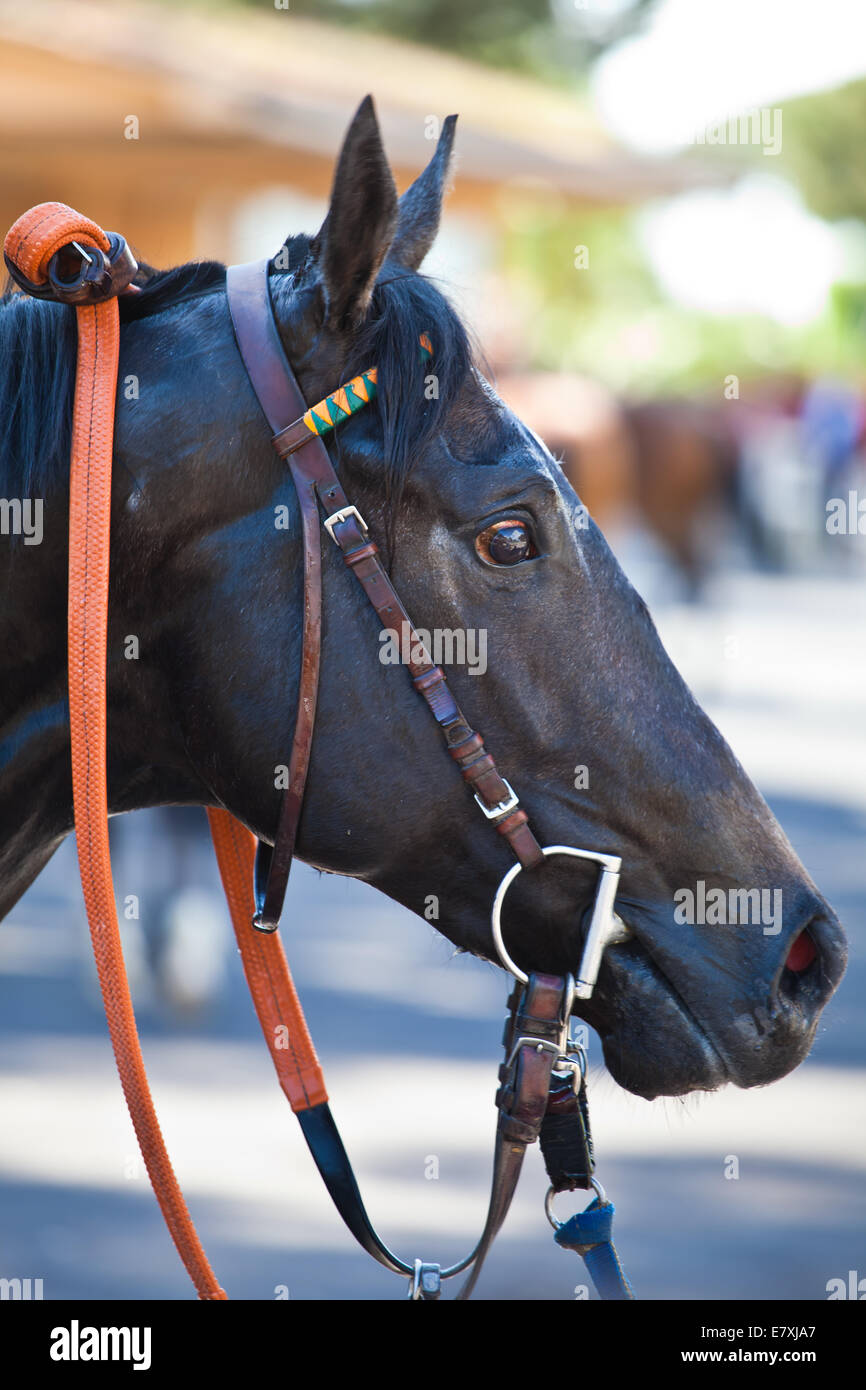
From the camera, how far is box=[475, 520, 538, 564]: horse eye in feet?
5.51

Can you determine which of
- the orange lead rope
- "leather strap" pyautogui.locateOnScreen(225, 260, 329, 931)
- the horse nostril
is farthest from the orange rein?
the horse nostril

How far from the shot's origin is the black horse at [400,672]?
1680 millimetres

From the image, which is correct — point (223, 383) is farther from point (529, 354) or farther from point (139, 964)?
point (529, 354)

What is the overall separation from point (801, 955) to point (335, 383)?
86 centimetres

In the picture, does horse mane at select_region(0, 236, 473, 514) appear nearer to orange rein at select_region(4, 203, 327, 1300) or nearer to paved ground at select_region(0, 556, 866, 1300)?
orange rein at select_region(4, 203, 327, 1300)

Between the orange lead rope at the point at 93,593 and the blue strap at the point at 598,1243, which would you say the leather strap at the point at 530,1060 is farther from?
the orange lead rope at the point at 93,593

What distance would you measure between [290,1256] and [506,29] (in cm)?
2570

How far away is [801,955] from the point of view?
1.75 m

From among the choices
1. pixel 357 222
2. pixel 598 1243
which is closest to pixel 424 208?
pixel 357 222

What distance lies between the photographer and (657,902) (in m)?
1.74

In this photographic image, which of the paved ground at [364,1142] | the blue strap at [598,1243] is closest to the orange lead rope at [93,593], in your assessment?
the blue strap at [598,1243]

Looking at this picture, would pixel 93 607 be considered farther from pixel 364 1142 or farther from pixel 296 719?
pixel 364 1142

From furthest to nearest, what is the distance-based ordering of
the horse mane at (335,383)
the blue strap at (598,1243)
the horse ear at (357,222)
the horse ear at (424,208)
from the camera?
the horse ear at (424,208), the blue strap at (598,1243), the horse mane at (335,383), the horse ear at (357,222)
